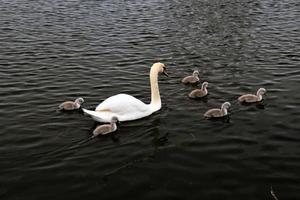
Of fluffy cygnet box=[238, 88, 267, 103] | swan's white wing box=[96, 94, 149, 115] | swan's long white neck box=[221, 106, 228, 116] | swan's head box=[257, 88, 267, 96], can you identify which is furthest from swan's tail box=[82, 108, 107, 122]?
swan's head box=[257, 88, 267, 96]

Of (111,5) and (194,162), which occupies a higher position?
(111,5)

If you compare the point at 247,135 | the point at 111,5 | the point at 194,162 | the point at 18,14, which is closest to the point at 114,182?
the point at 194,162

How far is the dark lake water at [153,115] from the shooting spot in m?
10.4

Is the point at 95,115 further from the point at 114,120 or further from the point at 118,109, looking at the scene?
the point at 118,109

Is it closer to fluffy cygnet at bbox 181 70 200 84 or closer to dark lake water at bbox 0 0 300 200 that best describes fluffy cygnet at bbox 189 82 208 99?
dark lake water at bbox 0 0 300 200

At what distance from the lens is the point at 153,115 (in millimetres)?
14523

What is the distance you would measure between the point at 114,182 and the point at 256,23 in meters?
21.0

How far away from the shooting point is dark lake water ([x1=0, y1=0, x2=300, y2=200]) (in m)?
10.4

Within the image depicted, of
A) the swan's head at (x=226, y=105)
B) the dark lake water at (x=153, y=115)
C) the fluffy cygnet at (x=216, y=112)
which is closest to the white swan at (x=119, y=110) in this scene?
the dark lake water at (x=153, y=115)

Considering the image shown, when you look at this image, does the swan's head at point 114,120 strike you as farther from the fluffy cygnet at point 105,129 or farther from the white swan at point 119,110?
the white swan at point 119,110

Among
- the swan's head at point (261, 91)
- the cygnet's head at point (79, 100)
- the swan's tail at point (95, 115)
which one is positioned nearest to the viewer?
the swan's tail at point (95, 115)

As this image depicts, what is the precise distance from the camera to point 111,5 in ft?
122

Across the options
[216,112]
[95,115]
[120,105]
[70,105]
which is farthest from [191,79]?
[95,115]

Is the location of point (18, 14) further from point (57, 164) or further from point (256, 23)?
point (57, 164)
